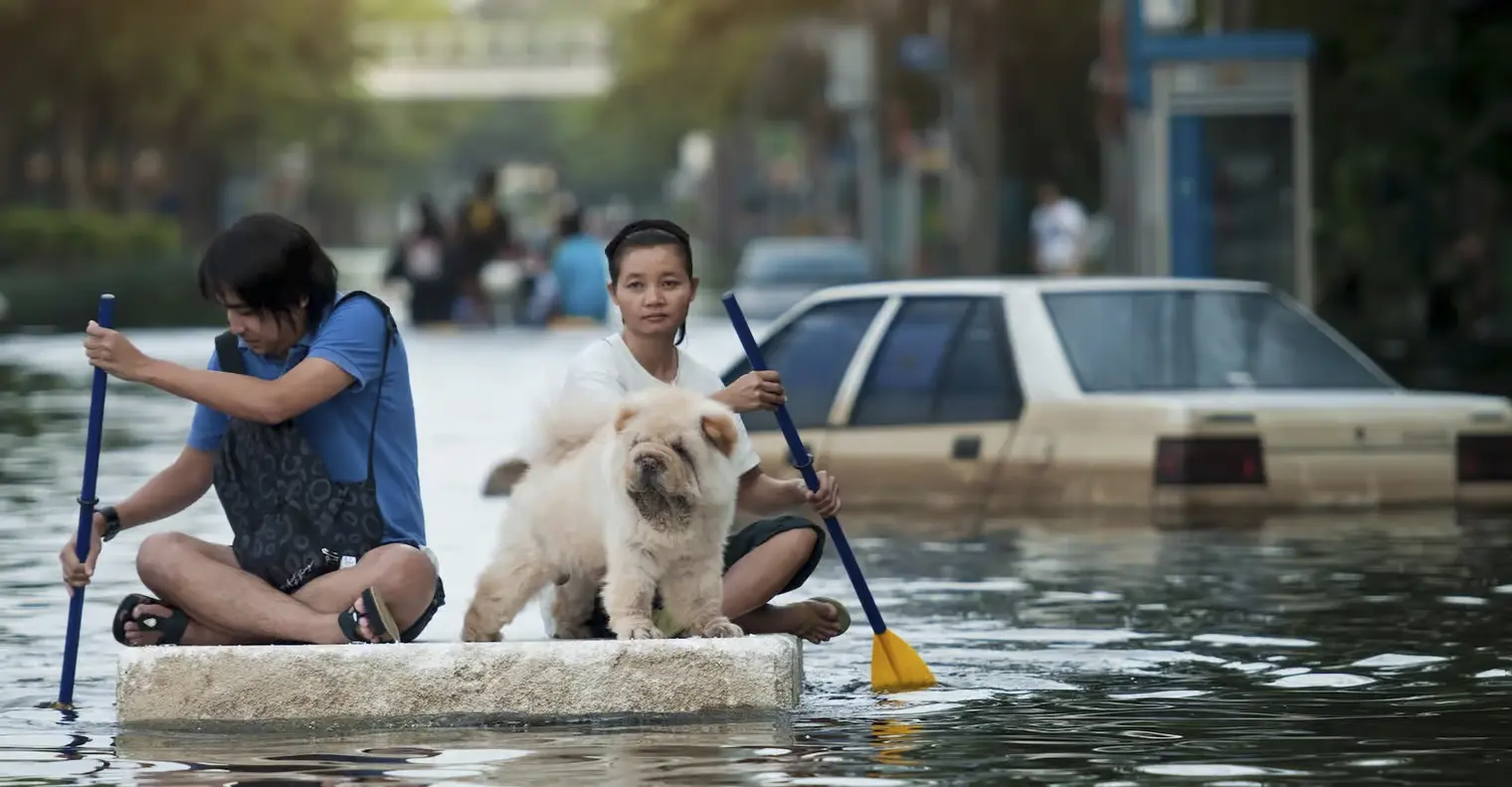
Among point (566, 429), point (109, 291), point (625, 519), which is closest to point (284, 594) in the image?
point (566, 429)

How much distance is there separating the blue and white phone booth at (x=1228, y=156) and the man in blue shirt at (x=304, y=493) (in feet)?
53.0

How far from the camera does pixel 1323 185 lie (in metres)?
42.5

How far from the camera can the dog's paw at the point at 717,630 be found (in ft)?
28.8

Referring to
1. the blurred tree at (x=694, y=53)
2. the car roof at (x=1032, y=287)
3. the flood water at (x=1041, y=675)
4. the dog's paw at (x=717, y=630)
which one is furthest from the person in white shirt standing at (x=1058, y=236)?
the dog's paw at (x=717, y=630)

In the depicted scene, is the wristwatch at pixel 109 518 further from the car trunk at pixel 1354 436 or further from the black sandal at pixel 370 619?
the car trunk at pixel 1354 436

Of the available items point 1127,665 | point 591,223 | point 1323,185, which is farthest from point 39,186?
point 1127,665

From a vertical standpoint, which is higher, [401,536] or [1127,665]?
[401,536]

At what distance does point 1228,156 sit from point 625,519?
1690 cm

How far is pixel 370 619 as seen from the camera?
28.4ft

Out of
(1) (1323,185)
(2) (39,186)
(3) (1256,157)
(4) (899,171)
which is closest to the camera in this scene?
(3) (1256,157)

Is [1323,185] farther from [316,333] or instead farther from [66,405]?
[316,333]

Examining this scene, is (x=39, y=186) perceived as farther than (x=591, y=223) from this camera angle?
Yes

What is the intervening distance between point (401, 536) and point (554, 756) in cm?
94

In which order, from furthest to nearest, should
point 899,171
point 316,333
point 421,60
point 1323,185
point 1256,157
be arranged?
1. point 421,60
2. point 899,171
3. point 1323,185
4. point 1256,157
5. point 316,333
